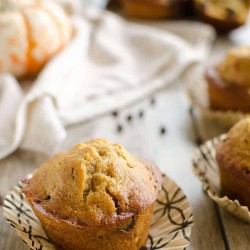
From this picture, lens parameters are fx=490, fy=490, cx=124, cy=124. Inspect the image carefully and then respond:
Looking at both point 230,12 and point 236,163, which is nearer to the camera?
point 236,163

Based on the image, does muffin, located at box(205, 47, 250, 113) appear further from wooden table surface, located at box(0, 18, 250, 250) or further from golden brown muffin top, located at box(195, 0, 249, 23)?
golden brown muffin top, located at box(195, 0, 249, 23)

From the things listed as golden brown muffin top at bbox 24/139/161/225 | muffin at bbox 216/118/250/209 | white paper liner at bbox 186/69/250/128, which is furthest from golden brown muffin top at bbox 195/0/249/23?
golden brown muffin top at bbox 24/139/161/225

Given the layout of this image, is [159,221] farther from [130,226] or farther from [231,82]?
[231,82]

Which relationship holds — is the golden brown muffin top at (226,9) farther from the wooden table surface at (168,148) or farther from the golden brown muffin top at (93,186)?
the golden brown muffin top at (93,186)

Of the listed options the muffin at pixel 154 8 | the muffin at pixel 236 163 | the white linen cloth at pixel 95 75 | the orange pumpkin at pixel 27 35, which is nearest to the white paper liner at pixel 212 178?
the muffin at pixel 236 163

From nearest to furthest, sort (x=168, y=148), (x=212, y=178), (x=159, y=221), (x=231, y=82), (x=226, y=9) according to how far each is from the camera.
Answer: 1. (x=159, y=221)
2. (x=212, y=178)
3. (x=168, y=148)
4. (x=231, y=82)
5. (x=226, y=9)

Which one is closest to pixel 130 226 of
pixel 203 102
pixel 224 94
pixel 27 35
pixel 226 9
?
pixel 224 94

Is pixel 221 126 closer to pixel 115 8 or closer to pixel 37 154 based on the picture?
pixel 37 154
